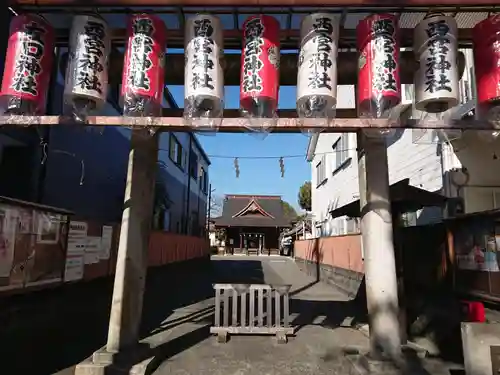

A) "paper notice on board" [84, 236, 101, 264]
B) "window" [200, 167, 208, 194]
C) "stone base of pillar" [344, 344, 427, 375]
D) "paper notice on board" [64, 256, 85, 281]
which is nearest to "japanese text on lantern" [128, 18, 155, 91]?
"stone base of pillar" [344, 344, 427, 375]

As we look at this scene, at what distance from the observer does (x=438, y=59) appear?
16.8 ft

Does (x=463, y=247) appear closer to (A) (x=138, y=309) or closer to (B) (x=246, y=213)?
(A) (x=138, y=309)

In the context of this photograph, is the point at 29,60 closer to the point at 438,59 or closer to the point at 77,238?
the point at 77,238

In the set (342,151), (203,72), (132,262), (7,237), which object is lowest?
(132,262)

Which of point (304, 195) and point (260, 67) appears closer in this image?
point (260, 67)

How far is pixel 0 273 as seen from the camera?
257 inches

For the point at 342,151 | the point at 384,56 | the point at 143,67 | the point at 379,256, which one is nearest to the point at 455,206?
the point at 379,256

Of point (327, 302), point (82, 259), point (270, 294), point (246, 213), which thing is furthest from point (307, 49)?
point (246, 213)

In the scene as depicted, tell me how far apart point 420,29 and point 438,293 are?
18.8ft

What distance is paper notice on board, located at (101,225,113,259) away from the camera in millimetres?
10719

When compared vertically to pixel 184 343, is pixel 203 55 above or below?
above

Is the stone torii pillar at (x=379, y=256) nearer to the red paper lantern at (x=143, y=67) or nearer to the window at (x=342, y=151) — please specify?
the red paper lantern at (x=143, y=67)

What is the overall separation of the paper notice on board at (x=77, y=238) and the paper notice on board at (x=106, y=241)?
1059 mm

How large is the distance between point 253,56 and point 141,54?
5.03 ft
